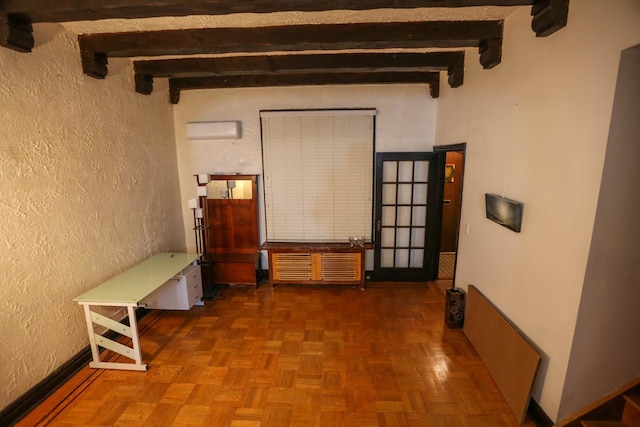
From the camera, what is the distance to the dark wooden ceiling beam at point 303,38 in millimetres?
2439

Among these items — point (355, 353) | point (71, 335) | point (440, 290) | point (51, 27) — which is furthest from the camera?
point (440, 290)

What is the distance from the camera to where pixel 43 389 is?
235 cm

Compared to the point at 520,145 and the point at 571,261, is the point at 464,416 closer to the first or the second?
the point at 571,261

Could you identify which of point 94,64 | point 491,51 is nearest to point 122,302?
point 94,64

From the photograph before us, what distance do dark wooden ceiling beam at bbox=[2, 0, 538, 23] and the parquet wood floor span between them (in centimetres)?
274

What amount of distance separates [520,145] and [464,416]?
6.59ft

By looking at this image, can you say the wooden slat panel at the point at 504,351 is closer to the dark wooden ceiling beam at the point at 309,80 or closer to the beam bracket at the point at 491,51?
the beam bracket at the point at 491,51

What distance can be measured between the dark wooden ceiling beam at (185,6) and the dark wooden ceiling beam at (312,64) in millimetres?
1275

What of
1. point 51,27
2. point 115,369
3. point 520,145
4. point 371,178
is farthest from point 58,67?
point 520,145

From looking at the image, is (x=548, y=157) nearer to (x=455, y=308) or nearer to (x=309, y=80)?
(x=455, y=308)

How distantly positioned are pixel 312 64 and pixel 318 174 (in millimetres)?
1516

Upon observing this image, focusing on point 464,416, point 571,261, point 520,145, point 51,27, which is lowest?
point 464,416

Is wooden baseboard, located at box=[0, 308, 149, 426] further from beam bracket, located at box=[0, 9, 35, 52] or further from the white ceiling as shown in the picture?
the white ceiling

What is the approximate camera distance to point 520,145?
2.24 metres
